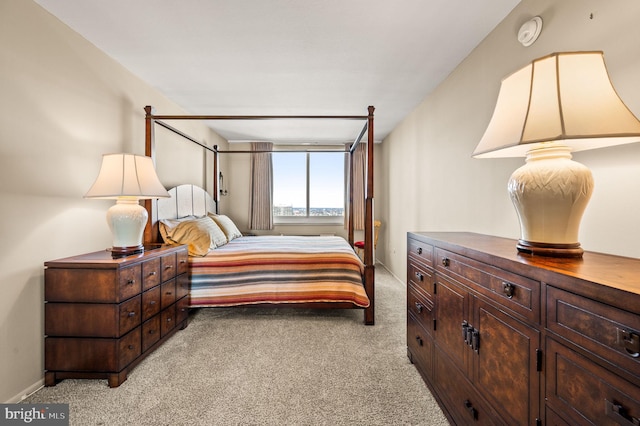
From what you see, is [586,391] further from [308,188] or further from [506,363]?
[308,188]

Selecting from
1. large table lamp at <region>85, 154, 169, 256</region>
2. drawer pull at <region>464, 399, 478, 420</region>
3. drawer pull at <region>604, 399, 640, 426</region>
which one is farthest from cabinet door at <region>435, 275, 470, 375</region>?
large table lamp at <region>85, 154, 169, 256</region>

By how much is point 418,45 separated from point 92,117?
8.75 feet

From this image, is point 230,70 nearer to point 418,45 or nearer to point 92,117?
point 92,117

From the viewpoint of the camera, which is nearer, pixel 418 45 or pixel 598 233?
pixel 598 233

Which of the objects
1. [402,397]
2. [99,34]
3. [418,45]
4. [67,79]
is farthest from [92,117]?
[402,397]

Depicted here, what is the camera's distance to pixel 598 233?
1271mm

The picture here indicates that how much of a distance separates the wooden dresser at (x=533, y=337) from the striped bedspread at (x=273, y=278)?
1.20m

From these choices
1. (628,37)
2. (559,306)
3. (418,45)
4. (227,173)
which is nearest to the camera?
(559,306)

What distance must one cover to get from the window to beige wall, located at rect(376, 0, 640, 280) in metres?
1.67

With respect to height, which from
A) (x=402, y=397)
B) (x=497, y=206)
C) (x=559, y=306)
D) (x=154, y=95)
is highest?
(x=154, y=95)

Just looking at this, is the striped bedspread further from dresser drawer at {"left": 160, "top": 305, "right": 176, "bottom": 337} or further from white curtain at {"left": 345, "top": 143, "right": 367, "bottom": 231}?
white curtain at {"left": 345, "top": 143, "right": 367, "bottom": 231}

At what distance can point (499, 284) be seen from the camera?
1.06 m

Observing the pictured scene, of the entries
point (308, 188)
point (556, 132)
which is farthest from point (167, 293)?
point (308, 188)

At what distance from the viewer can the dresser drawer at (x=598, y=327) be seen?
62cm
